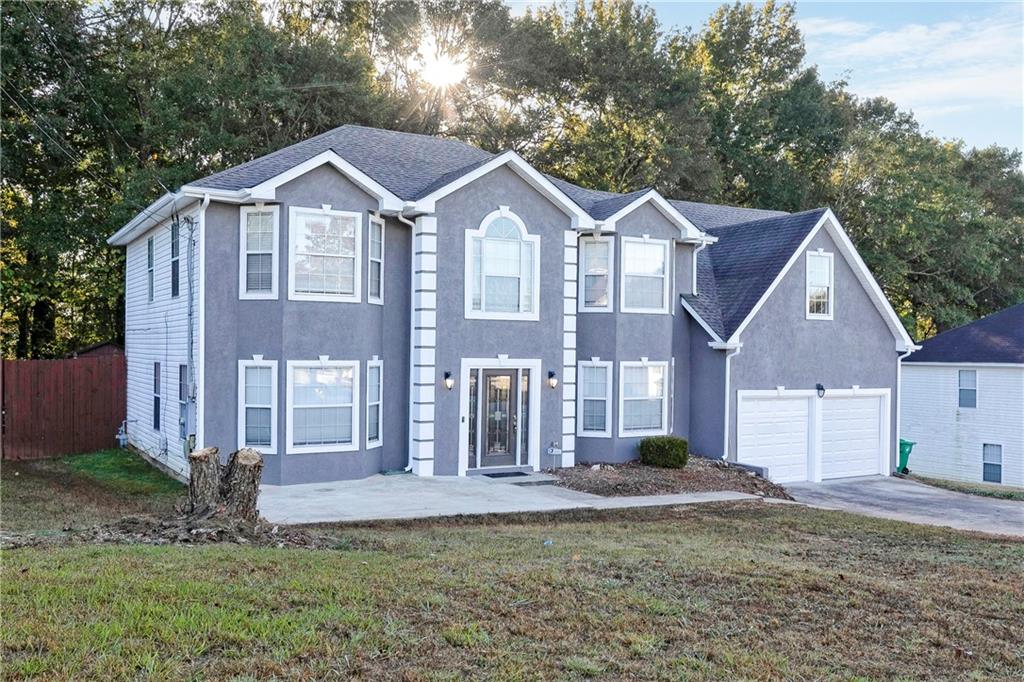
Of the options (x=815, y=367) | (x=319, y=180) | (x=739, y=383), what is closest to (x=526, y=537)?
(x=319, y=180)

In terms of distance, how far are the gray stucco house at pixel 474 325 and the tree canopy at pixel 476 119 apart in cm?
731

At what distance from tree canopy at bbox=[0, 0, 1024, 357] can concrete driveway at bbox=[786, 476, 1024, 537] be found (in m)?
17.5

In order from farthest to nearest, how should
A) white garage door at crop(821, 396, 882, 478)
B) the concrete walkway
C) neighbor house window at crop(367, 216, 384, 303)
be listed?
1. white garage door at crop(821, 396, 882, 478)
2. neighbor house window at crop(367, 216, 384, 303)
3. the concrete walkway

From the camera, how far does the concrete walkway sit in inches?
486

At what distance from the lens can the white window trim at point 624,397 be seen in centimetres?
1820

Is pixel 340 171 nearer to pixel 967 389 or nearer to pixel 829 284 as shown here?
pixel 829 284

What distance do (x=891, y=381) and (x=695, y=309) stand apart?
6.06 metres

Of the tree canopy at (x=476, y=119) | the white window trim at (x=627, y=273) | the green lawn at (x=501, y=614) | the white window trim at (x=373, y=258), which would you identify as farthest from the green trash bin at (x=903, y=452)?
the white window trim at (x=373, y=258)

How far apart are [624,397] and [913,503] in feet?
20.2

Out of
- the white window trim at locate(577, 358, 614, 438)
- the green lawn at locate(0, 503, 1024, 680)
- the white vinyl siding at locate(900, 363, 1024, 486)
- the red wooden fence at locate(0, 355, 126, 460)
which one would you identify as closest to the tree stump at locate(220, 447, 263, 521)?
the green lawn at locate(0, 503, 1024, 680)

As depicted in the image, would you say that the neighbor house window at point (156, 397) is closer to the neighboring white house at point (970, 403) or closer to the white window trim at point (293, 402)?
the white window trim at point (293, 402)

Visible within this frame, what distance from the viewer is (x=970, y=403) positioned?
26703 mm

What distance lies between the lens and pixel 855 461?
20.5 m

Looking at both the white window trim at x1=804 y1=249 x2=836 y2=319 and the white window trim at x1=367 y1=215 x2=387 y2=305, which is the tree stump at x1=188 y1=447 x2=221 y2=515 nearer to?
the white window trim at x1=367 y1=215 x2=387 y2=305
